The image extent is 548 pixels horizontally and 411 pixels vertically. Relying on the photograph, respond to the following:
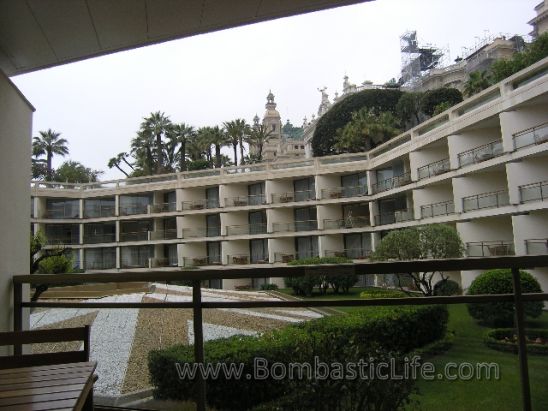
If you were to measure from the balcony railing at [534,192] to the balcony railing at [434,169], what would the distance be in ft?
17.8

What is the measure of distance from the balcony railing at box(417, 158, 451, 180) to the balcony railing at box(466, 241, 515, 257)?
480 cm

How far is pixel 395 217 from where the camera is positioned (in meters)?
30.7

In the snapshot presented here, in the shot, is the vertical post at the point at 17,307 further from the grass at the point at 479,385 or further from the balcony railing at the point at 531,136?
the balcony railing at the point at 531,136

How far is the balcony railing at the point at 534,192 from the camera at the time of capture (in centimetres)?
1942

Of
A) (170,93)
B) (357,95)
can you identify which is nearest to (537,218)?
(357,95)

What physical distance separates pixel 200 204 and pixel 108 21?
3528 cm

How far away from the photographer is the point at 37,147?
51.5 metres

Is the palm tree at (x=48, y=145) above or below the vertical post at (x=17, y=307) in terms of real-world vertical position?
above

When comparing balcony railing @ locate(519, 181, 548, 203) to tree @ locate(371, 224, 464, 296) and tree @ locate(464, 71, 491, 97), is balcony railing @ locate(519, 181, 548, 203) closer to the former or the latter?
tree @ locate(371, 224, 464, 296)

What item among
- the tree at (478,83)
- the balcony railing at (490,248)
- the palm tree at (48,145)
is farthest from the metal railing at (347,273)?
the palm tree at (48,145)

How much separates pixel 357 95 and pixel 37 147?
38.7 m

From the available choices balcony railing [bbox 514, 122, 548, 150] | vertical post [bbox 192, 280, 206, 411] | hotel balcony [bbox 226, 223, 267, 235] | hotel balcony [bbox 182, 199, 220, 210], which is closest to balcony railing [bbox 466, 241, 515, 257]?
balcony railing [bbox 514, 122, 548, 150]

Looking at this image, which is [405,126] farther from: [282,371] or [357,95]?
[282,371]

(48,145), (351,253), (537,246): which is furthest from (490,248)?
(48,145)
